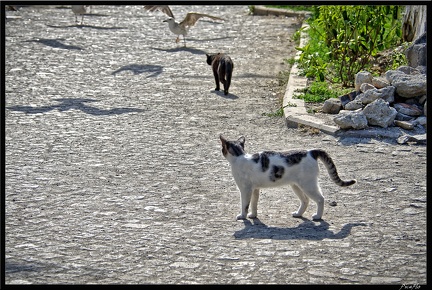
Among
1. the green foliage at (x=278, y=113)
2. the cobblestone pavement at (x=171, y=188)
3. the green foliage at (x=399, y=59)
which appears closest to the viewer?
the cobblestone pavement at (x=171, y=188)

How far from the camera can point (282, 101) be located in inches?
484

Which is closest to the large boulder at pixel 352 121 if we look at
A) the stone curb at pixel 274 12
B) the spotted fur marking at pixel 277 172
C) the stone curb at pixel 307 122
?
the stone curb at pixel 307 122

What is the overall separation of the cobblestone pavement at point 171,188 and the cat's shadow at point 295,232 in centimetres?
2

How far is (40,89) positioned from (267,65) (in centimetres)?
420

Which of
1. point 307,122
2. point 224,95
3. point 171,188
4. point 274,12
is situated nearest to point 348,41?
point 224,95

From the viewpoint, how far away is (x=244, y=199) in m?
7.63

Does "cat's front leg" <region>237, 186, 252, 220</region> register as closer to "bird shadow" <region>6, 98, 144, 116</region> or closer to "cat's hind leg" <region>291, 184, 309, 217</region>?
"cat's hind leg" <region>291, 184, 309, 217</region>

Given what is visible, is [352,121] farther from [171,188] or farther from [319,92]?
[171,188]

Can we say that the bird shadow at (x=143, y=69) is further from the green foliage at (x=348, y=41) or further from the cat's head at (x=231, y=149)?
the cat's head at (x=231, y=149)

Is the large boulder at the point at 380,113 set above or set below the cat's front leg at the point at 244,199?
above

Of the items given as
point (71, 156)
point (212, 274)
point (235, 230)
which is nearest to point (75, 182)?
point (71, 156)

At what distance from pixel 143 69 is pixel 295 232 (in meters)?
7.93

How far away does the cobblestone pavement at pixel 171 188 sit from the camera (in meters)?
6.57

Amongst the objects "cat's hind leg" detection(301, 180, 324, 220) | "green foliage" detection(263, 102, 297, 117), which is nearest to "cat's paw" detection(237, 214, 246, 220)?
"cat's hind leg" detection(301, 180, 324, 220)
